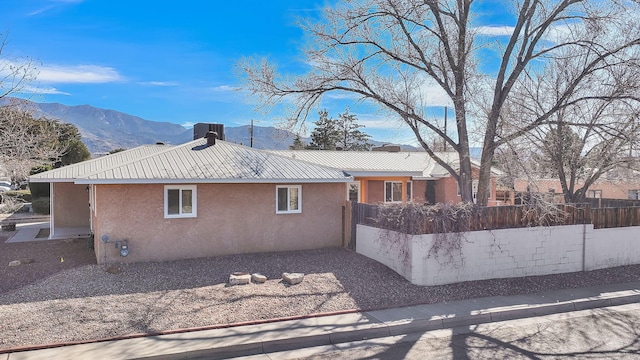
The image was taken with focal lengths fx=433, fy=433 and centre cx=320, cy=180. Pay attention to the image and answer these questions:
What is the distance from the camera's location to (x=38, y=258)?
12383mm

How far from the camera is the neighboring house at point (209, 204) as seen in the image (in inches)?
440

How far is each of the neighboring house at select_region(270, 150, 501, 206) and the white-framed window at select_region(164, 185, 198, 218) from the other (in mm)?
7295

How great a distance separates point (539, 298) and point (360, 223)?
5120mm

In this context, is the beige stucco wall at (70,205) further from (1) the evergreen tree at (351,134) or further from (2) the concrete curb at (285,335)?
(1) the evergreen tree at (351,134)

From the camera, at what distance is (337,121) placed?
5103 centimetres

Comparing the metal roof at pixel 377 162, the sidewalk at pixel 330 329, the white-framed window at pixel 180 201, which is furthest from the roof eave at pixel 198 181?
the metal roof at pixel 377 162

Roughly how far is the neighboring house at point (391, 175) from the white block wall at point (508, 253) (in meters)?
5.79

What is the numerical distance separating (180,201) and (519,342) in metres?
8.83

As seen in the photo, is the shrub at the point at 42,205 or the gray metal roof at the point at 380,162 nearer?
the gray metal roof at the point at 380,162

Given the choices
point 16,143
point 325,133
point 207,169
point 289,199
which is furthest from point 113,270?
point 325,133

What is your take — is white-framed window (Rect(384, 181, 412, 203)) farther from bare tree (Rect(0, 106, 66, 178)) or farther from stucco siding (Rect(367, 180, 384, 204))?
bare tree (Rect(0, 106, 66, 178))

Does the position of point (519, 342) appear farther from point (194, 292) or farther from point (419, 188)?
point (419, 188)

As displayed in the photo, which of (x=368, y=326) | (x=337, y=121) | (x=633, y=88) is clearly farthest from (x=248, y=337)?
(x=337, y=121)

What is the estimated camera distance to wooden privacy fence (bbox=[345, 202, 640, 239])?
10.6 meters
